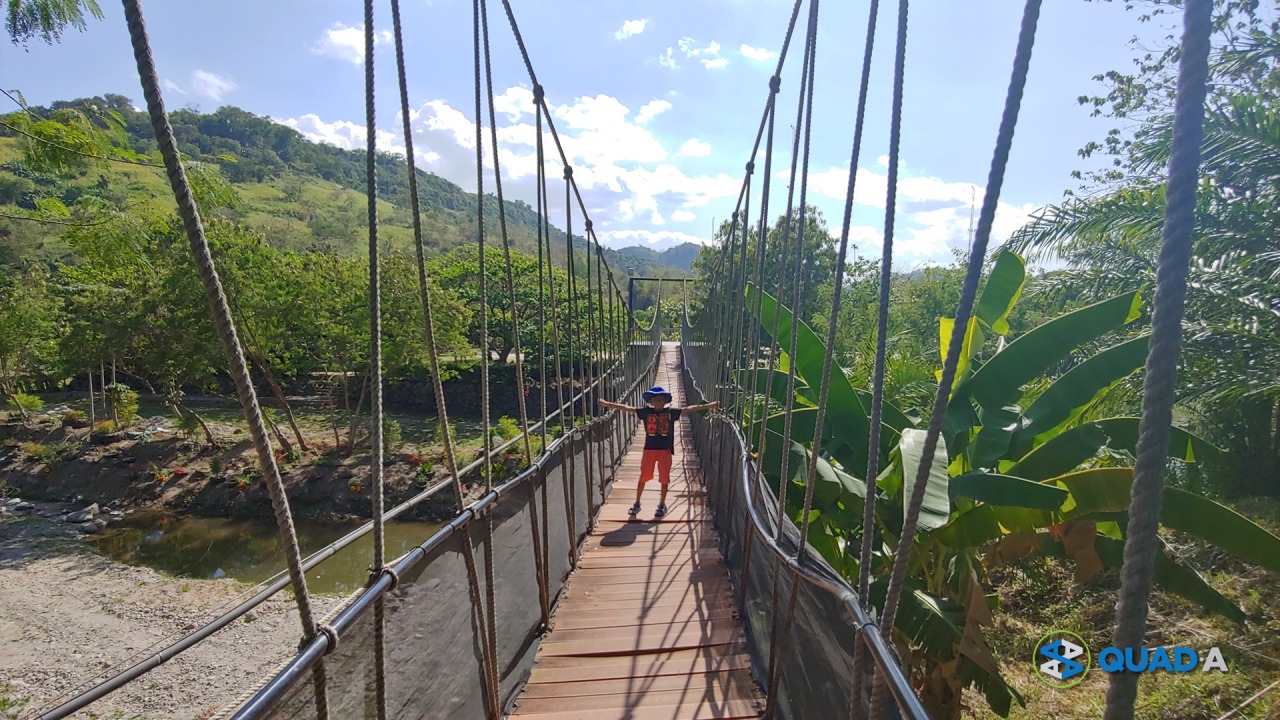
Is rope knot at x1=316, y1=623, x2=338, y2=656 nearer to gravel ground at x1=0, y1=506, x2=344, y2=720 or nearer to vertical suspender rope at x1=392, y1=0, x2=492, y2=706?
vertical suspender rope at x1=392, y1=0, x2=492, y2=706

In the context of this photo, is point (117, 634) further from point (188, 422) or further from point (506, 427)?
point (188, 422)

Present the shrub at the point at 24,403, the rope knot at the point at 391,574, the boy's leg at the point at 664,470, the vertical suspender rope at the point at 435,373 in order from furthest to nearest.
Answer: the shrub at the point at 24,403 < the boy's leg at the point at 664,470 < the vertical suspender rope at the point at 435,373 < the rope knot at the point at 391,574

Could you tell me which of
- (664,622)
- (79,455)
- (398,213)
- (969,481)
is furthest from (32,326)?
(398,213)

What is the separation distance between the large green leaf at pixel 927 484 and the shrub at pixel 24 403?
2292cm

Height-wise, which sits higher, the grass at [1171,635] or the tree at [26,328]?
the tree at [26,328]

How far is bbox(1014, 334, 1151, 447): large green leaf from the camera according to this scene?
7.61 feet

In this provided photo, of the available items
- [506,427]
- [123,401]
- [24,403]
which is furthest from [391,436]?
[24,403]

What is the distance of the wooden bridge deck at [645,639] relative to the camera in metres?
2.18

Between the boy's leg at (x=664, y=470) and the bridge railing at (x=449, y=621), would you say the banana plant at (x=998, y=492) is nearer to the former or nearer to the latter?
the bridge railing at (x=449, y=621)

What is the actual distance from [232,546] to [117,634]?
11.0 ft

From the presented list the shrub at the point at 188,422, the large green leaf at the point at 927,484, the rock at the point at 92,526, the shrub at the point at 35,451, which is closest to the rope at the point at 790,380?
the large green leaf at the point at 927,484

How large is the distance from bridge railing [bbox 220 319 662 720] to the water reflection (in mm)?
9140

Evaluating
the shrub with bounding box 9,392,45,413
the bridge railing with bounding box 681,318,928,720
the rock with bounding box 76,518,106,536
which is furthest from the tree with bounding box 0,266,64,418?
the bridge railing with bounding box 681,318,928,720

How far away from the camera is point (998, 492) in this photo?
203 cm
